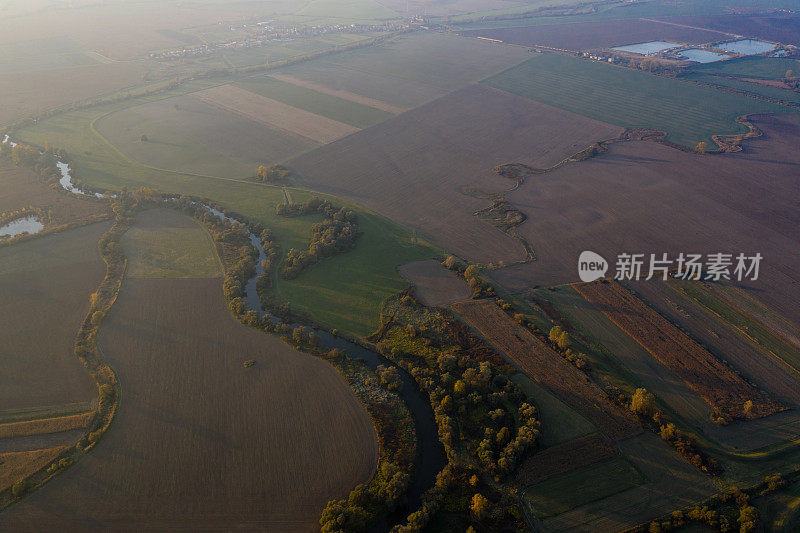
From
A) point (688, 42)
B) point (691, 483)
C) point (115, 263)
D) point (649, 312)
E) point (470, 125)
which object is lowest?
point (691, 483)

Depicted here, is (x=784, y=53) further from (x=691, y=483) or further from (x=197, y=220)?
(x=197, y=220)

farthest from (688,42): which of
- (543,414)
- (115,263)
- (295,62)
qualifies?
(115,263)

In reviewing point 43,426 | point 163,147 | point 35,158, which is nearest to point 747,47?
point 163,147

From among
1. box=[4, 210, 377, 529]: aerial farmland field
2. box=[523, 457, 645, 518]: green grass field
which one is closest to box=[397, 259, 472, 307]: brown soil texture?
box=[4, 210, 377, 529]: aerial farmland field

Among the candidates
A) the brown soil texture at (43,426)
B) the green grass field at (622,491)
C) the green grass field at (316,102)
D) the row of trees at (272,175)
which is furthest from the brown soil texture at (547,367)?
the green grass field at (316,102)

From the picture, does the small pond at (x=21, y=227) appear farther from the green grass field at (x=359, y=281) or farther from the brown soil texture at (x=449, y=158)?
the green grass field at (x=359, y=281)
